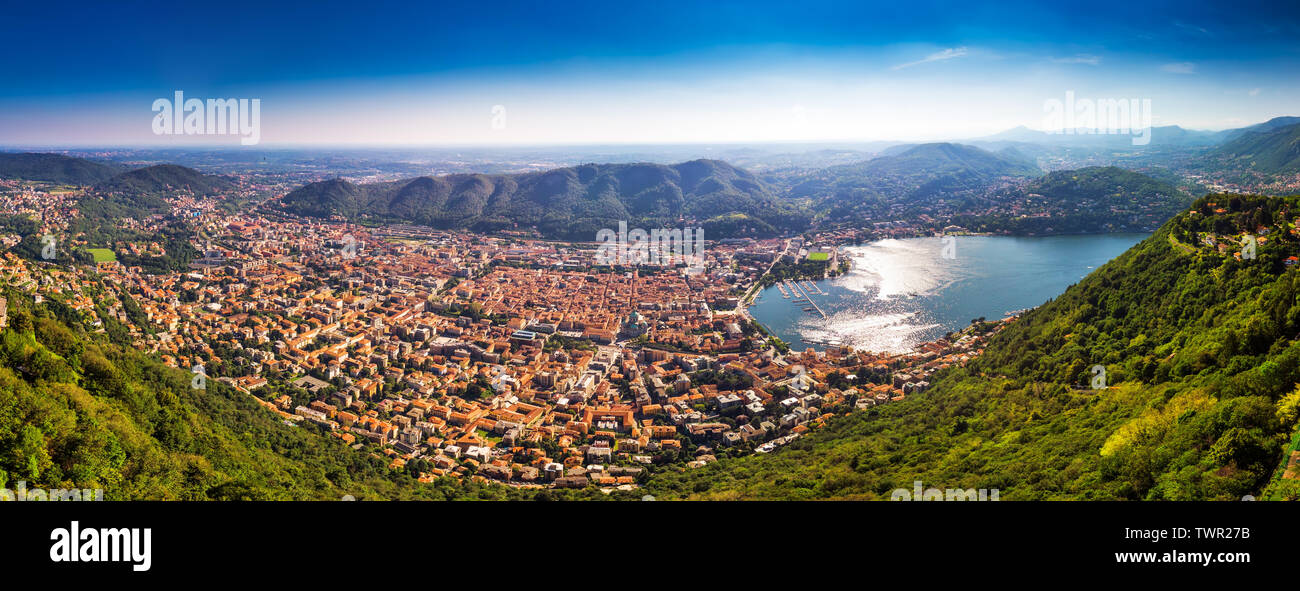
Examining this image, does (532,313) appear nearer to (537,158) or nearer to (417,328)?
(417,328)

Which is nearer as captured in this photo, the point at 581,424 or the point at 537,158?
the point at 581,424

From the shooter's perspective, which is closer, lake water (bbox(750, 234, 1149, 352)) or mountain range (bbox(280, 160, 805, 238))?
lake water (bbox(750, 234, 1149, 352))

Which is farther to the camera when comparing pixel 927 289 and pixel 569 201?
pixel 569 201

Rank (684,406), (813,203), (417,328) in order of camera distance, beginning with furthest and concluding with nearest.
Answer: (813,203), (417,328), (684,406)

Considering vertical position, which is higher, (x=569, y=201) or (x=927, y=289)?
(x=569, y=201)

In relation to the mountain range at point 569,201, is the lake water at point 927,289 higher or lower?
lower

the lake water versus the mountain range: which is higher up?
the mountain range
